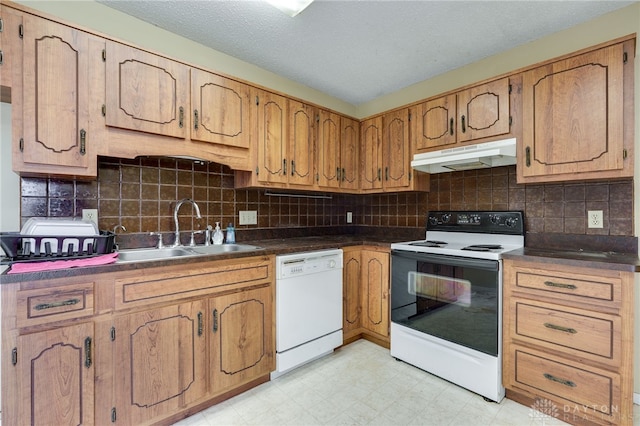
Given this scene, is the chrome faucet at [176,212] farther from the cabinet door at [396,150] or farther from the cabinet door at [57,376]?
the cabinet door at [396,150]

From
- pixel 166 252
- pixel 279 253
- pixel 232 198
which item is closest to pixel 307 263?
pixel 279 253

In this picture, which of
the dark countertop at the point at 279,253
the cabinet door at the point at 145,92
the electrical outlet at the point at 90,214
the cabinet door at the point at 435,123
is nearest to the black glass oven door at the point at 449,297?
the dark countertop at the point at 279,253

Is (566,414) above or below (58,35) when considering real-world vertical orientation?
below

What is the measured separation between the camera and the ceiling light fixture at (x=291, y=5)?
5.28 feet

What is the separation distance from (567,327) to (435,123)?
164 cm

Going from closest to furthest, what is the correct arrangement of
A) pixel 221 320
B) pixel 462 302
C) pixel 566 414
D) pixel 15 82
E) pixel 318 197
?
pixel 15 82 < pixel 566 414 < pixel 221 320 < pixel 462 302 < pixel 318 197

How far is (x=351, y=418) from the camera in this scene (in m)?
1.63

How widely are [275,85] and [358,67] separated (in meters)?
0.76

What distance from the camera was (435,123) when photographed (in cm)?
237

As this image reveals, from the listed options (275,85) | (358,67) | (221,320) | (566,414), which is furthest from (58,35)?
(566,414)

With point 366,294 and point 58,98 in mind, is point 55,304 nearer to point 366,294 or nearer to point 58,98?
point 58,98

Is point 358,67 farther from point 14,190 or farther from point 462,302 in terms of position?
point 14,190

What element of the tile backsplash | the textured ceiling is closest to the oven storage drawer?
the tile backsplash

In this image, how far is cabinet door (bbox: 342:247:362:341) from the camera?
245cm
